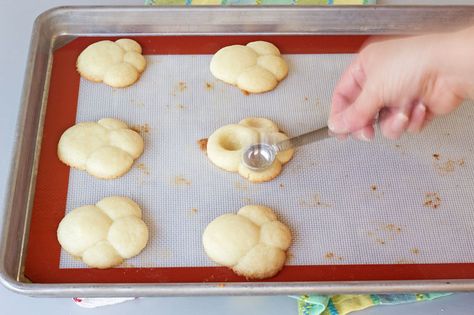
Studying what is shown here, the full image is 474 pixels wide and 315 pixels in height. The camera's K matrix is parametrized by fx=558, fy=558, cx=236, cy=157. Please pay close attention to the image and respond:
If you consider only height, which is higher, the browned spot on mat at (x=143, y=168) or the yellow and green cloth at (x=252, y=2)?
the yellow and green cloth at (x=252, y=2)

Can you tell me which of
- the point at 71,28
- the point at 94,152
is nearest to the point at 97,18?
the point at 71,28

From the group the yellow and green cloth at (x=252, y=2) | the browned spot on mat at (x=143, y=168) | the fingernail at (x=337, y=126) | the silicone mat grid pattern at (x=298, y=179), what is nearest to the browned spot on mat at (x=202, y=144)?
the silicone mat grid pattern at (x=298, y=179)

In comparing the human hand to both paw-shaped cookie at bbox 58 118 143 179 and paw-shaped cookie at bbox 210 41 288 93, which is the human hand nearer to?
paw-shaped cookie at bbox 210 41 288 93

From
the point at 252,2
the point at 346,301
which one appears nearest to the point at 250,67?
the point at 252,2

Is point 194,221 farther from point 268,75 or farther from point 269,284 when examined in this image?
point 268,75

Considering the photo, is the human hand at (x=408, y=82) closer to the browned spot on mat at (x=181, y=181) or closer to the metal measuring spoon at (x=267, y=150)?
the metal measuring spoon at (x=267, y=150)

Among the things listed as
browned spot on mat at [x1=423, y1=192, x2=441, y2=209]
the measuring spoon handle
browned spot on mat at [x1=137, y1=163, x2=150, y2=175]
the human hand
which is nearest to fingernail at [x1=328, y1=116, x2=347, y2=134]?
the human hand

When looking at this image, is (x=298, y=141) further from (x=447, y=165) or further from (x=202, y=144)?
(x=447, y=165)
